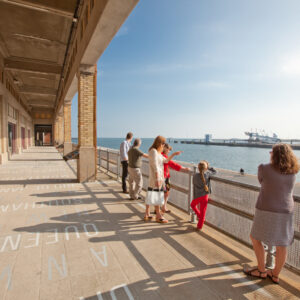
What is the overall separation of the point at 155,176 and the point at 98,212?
7.20ft

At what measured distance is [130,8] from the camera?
20.5 ft

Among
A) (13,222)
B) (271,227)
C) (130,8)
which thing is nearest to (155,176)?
(271,227)

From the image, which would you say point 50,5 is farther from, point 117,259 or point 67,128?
point 67,128

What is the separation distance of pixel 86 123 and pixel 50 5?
5.10 meters

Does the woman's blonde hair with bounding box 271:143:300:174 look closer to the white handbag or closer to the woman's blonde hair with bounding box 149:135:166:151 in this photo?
the woman's blonde hair with bounding box 149:135:166:151

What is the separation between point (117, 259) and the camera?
12.1 feet

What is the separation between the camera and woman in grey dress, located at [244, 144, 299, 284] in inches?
110

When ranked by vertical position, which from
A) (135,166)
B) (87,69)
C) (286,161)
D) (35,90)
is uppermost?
(35,90)

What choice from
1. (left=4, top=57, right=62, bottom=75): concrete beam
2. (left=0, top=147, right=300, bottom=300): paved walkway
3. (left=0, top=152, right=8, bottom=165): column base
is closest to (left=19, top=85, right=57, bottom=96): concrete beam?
(left=4, top=57, right=62, bottom=75): concrete beam

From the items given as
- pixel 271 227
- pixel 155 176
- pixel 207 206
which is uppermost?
pixel 155 176

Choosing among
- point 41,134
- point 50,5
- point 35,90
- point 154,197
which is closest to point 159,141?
point 154,197

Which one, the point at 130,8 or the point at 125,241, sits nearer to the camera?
the point at 125,241

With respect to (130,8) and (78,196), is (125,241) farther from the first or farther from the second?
(130,8)

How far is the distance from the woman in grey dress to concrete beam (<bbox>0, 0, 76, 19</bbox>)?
9993 millimetres
